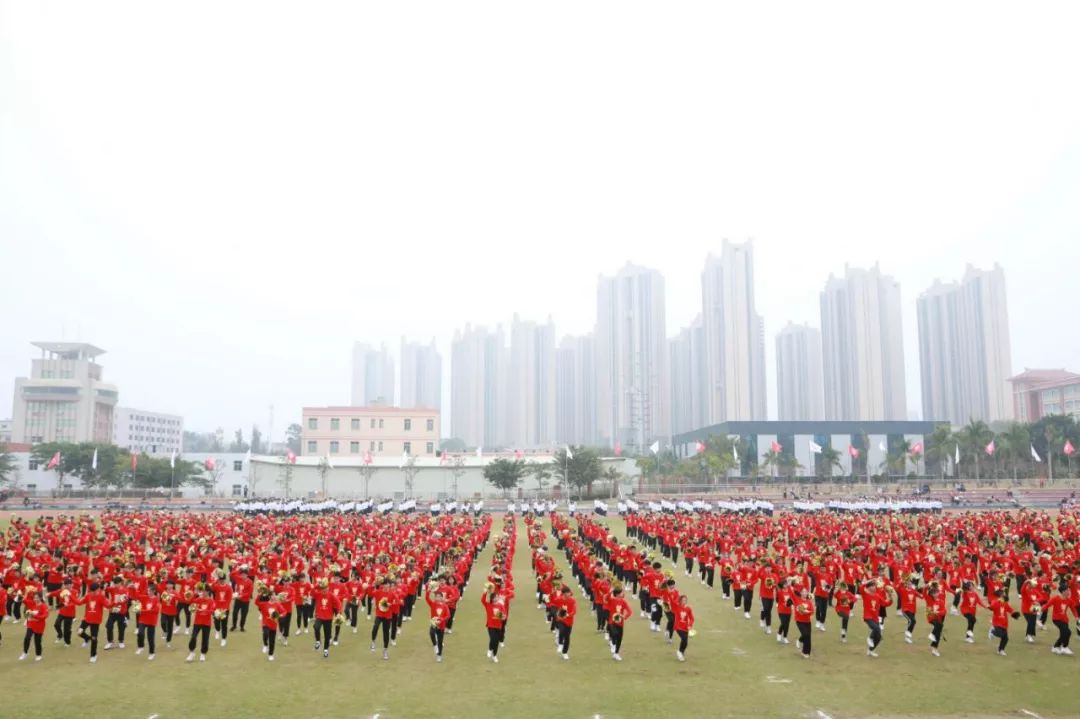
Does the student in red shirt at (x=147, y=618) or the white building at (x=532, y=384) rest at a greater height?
the white building at (x=532, y=384)

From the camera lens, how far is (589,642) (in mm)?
14625

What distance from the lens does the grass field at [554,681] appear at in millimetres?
10531

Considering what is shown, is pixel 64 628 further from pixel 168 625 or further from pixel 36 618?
pixel 168 625

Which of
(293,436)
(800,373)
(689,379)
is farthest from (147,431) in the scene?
(800,373)

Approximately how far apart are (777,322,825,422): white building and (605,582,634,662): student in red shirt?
133 metres

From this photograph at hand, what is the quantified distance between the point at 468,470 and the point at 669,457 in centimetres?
2306

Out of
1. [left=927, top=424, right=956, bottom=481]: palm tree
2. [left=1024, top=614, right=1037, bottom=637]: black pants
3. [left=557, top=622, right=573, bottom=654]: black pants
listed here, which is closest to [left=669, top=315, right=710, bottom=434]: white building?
[left=927, top=424, right=956, bottom=481]: palm tree

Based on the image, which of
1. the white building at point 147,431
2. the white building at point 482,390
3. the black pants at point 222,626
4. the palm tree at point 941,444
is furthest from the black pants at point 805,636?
the white building at point 482,390

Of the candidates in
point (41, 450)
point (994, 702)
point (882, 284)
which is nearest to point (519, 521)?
point (994, 702)

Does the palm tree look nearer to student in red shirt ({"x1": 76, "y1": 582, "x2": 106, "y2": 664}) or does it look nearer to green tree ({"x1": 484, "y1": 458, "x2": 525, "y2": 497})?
green tree ({"x1": 484, "y1": 458, "x2": 525, "y2": 497})

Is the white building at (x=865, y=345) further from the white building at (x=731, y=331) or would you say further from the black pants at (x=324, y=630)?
the black pants at (x=324, y=630)

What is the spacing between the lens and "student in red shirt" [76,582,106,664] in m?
13.1

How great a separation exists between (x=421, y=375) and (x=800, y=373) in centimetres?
8459

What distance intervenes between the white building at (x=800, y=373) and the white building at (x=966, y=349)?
1798 cm
